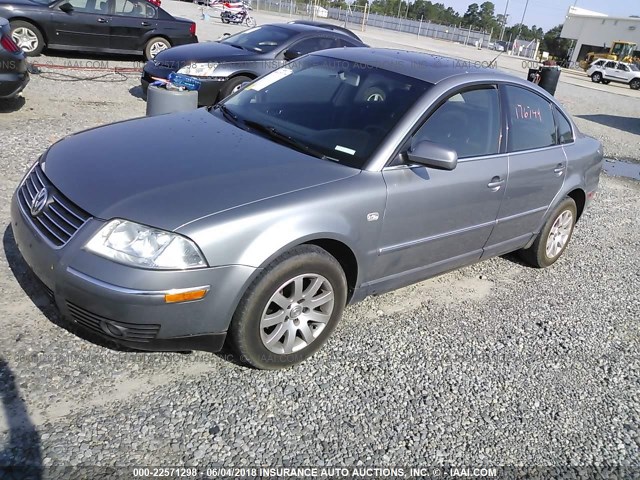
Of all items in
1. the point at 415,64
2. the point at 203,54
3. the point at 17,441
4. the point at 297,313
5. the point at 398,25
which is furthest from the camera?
the point at 398,25

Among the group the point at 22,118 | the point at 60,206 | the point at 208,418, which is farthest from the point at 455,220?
the point at 22,118

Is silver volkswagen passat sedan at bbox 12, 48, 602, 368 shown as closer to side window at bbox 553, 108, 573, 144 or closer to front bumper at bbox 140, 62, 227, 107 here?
side window at bbox 553, 108, 573, 144

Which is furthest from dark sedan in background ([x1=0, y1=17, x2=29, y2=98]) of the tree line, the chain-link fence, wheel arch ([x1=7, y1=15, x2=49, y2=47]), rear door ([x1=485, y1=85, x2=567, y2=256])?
the tree line

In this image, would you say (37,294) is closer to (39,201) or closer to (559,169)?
(39,201)

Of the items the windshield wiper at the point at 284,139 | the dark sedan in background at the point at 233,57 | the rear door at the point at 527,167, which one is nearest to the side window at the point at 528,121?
the rear door at the point at 527,167

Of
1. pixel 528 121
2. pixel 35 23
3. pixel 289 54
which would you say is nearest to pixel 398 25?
pixel 35 23

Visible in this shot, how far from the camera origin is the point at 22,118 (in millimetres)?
7055

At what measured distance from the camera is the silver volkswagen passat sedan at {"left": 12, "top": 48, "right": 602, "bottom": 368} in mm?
2562

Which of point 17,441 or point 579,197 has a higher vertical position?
point 579,197

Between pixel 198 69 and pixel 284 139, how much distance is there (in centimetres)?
540

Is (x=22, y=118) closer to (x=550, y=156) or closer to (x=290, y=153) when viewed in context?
(x=290, y=153)

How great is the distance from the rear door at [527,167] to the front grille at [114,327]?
272cm

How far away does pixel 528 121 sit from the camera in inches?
170

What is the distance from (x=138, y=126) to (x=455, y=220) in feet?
7.31
